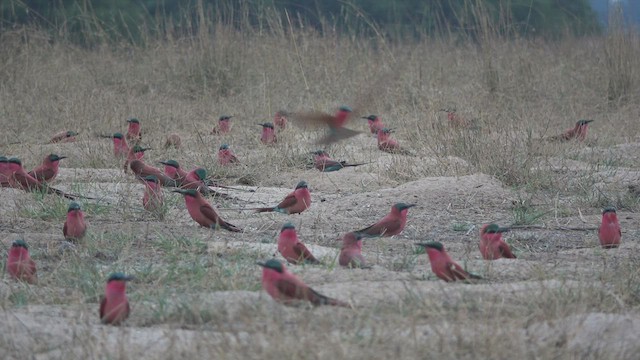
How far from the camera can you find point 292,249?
496 centimetres

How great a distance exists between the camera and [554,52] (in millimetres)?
14523

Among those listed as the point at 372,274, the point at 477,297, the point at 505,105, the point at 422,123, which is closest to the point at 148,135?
the point at 422,123

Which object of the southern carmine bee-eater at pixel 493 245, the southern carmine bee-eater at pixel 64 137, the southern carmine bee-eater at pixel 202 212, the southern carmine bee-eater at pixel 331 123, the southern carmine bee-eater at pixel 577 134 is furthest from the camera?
the southern carmine bee-eater at pixel 577 134

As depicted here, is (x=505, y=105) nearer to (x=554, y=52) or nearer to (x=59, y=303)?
(x=554, y=52)

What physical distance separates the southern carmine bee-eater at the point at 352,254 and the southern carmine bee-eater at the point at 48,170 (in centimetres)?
293

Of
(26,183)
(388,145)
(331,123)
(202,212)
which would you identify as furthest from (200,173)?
(388,145)

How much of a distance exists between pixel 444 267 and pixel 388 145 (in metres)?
4.51

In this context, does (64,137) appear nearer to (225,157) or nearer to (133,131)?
(133,131)

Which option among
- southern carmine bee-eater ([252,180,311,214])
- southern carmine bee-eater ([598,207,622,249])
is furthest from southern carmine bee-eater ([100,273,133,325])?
southern carmine bee-eater ([598,207,622,249])

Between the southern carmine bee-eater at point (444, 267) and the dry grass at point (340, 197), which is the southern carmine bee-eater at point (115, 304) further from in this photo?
the southern carmine bee-eater at point (444, 267)

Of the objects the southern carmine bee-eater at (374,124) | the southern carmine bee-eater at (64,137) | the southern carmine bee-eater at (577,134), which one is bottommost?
the southern carmine bee-eater at (577,134)

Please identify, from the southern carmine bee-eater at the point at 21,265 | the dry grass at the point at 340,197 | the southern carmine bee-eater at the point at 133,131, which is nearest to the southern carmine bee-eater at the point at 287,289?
the dry grass at the point at 340,197

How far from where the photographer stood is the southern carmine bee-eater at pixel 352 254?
4879 millimetres

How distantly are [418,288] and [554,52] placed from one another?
1093 centimetres
